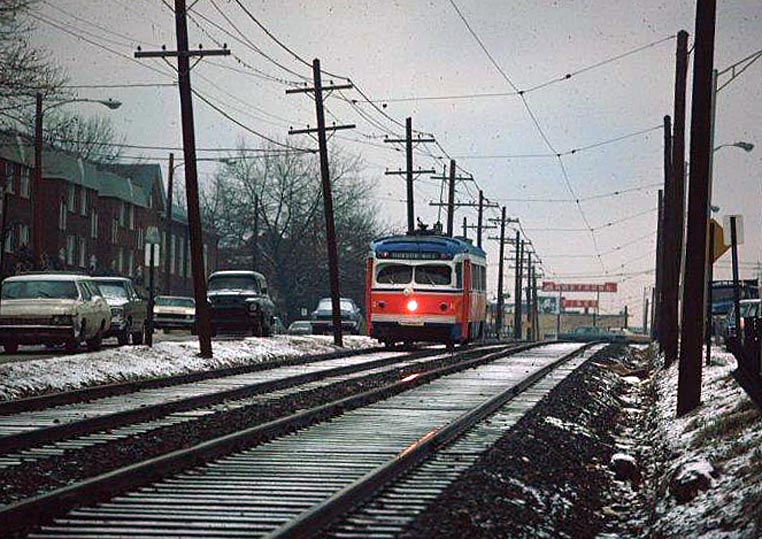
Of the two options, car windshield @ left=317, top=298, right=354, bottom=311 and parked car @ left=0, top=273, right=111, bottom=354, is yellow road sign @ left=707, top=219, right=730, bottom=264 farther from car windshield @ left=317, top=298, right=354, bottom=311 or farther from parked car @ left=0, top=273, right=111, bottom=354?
car windshield @ left=317, top=298, right=354, bottom=311

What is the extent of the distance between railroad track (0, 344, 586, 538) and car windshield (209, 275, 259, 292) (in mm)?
25958

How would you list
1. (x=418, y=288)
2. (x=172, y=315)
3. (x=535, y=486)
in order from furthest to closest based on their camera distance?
(x=172, y=315), (x=418, y=288), (x=535, y=486)

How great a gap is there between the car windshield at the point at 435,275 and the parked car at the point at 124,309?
800cm

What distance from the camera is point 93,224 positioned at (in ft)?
278

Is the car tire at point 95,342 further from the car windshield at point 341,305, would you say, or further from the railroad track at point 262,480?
the car windshield at point 341,305

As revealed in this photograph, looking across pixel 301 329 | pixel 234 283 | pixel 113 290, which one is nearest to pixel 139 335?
pixel 113 290

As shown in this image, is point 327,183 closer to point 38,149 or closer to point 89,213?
point 38,149

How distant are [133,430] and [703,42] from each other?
8.91m

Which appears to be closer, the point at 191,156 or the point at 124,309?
the point at 191,156

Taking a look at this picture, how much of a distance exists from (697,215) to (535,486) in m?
7.46

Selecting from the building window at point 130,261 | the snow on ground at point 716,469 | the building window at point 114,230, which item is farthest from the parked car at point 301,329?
the snow on ground at point 716,469

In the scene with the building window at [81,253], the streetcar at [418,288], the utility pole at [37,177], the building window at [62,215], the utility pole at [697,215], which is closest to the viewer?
the utility pole at [697,215]

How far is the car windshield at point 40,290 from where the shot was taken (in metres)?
30.1

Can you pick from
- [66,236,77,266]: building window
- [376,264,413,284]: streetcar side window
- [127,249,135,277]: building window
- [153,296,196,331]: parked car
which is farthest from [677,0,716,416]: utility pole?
[127,249,135,277]: building window
